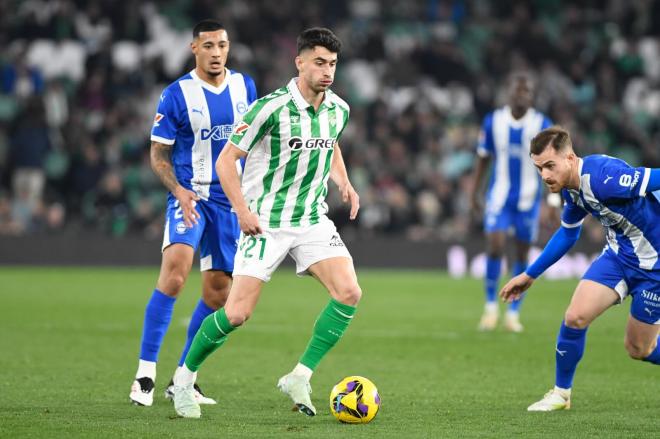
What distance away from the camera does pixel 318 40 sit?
22.2 feet

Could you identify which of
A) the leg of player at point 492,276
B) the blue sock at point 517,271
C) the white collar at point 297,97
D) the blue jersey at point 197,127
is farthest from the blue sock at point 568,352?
the leg of player at point 492,276

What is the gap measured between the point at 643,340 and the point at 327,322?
199 centimetres

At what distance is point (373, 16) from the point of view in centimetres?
2453

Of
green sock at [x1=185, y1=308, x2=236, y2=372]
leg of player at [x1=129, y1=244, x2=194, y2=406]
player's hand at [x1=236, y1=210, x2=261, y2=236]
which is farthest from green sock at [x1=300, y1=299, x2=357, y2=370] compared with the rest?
leg of player at [x1=129, y1=244, x2=194, y2=406]

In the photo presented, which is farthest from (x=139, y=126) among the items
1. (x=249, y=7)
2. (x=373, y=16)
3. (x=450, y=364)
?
(x=450, y=364)

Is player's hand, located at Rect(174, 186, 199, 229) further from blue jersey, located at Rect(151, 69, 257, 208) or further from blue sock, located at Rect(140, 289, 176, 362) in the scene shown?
blue sock, located at Rect(140, 289, 176, 362)

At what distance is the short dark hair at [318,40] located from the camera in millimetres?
6762

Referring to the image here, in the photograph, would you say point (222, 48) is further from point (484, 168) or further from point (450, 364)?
point (484, 168)

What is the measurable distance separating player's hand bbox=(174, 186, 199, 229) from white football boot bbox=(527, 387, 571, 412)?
8.15 ft

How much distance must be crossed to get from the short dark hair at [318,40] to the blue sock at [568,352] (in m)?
2.29

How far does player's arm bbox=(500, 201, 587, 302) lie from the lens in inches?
280

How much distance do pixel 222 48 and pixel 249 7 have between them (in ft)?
51.5

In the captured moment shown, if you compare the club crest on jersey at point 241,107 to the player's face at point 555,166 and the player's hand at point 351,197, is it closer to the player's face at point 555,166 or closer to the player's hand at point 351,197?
the player's hand at point 351,197

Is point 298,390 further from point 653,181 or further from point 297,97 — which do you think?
point 653,181
